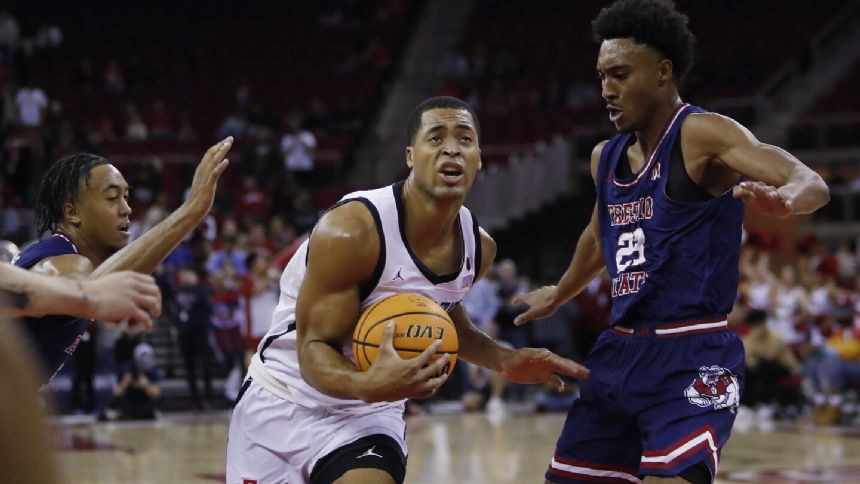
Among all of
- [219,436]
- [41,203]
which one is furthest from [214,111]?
[41,203]

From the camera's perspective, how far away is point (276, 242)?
50.2ft

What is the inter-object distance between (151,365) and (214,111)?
950 centimetres

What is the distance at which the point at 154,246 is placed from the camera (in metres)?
4.08

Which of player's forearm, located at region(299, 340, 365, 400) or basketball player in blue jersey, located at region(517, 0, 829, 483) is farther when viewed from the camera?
basketball player in blue jersey, located at region(517, 0, 829, 483)

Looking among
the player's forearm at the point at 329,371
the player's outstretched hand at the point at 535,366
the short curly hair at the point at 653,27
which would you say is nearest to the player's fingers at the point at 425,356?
the player's forearm at the point at 329,371

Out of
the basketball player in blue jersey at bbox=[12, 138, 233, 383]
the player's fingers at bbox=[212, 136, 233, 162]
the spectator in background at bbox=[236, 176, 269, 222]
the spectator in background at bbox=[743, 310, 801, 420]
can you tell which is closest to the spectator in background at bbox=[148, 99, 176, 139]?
the spectator in background at bbox=[236, 176, 269, 222]

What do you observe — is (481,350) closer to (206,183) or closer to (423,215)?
(423,215)

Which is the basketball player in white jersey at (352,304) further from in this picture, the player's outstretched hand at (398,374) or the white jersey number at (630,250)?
the white jersey number at (630,250)

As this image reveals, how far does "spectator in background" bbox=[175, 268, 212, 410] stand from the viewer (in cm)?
1296

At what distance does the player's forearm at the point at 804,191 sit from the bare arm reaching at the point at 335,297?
1196 mm

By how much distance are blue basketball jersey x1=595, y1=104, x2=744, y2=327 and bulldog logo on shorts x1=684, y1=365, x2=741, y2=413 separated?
20 cm

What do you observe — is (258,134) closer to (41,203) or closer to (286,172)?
(286,172)

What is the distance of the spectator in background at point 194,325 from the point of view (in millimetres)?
12961

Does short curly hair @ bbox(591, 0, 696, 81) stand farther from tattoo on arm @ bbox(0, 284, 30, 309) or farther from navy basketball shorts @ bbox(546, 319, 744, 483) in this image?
tattoo on arm @ bbox(0, 284, 30, 309)
